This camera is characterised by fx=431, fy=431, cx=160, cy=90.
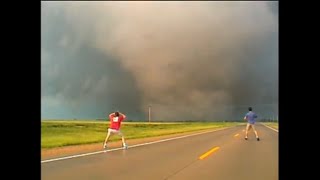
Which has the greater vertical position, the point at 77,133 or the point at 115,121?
the point at 115,121

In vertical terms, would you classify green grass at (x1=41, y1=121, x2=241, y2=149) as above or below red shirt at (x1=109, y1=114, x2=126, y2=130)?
below

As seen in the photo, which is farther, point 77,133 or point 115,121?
point 77,133

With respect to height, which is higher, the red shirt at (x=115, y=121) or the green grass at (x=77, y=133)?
the red shirt at (x=115, y=121)

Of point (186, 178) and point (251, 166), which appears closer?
point (186, 178)

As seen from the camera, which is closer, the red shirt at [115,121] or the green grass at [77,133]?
the red shirt at [115,121]

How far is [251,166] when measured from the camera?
1181 centimetres

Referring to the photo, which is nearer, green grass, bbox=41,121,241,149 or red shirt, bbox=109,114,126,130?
red shirt, bbox=109,114,126,130
